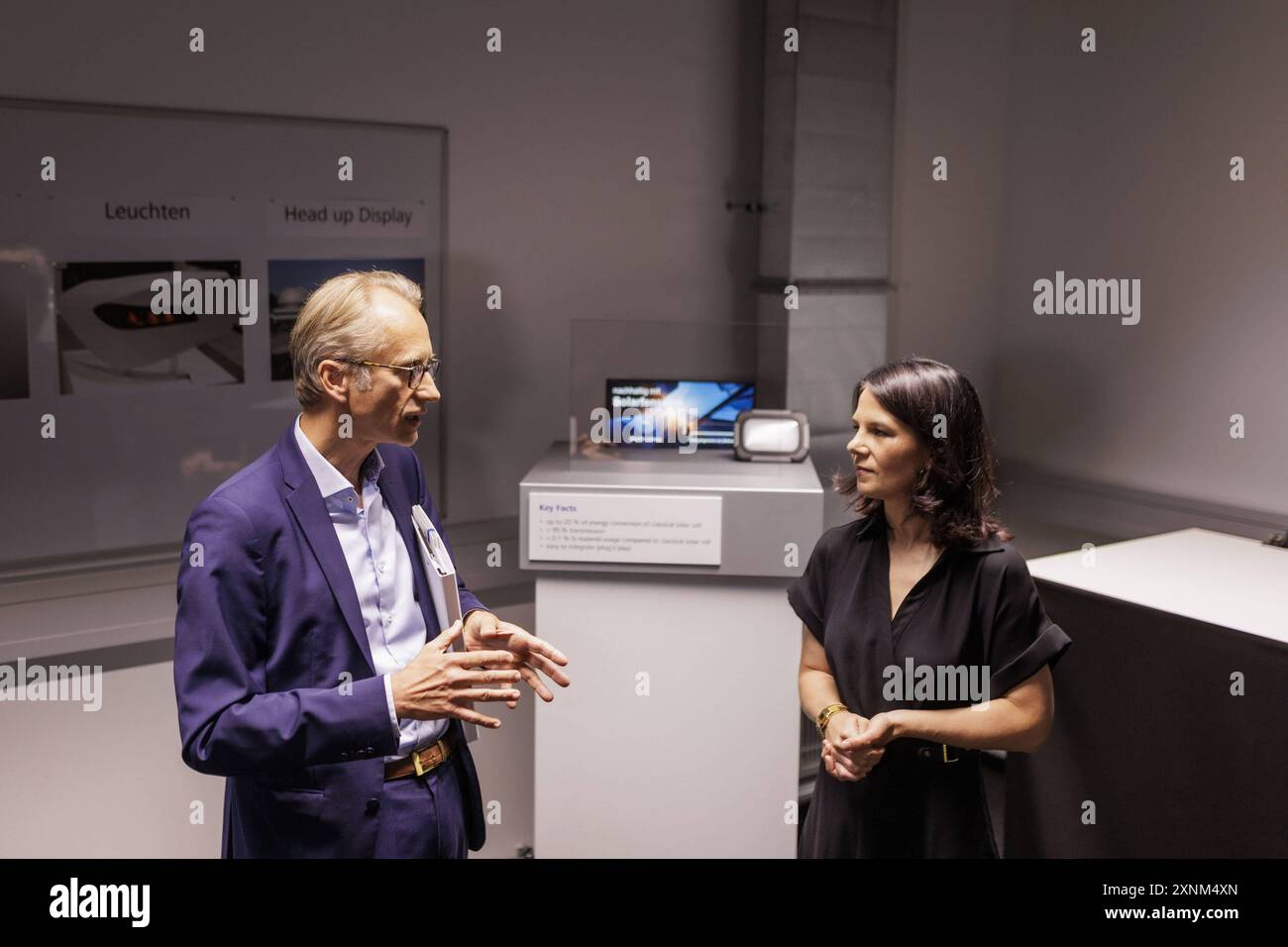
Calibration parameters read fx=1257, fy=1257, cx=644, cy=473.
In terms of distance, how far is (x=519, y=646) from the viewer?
84.5 inches

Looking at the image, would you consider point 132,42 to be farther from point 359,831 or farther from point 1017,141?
point 1017,141

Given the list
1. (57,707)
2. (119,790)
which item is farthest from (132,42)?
(119,790)

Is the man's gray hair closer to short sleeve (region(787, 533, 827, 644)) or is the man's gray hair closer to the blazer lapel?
the blazer lapel

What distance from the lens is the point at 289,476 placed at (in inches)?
78.5

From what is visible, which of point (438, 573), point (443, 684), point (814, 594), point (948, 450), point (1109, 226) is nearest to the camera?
point (443, 684)

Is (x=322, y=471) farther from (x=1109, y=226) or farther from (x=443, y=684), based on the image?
(x=1109, y=226)

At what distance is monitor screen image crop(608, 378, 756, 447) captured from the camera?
384 cm

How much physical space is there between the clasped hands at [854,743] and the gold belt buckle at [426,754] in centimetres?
68

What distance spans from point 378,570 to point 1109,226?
10.7 feet

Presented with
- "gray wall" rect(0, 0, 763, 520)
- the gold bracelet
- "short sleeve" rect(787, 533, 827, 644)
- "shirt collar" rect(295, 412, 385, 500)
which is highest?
"gray wall" rect(0, 0, 763, 520)

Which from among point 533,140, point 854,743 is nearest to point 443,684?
point 854,743

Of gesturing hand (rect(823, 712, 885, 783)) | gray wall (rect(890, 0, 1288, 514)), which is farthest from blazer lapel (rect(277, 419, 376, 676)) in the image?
gray wall (rect(890, 0, 1288, 514))

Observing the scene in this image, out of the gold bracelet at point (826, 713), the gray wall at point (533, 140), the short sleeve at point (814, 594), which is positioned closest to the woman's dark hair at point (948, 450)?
the short sleeve at point (814, 594)
